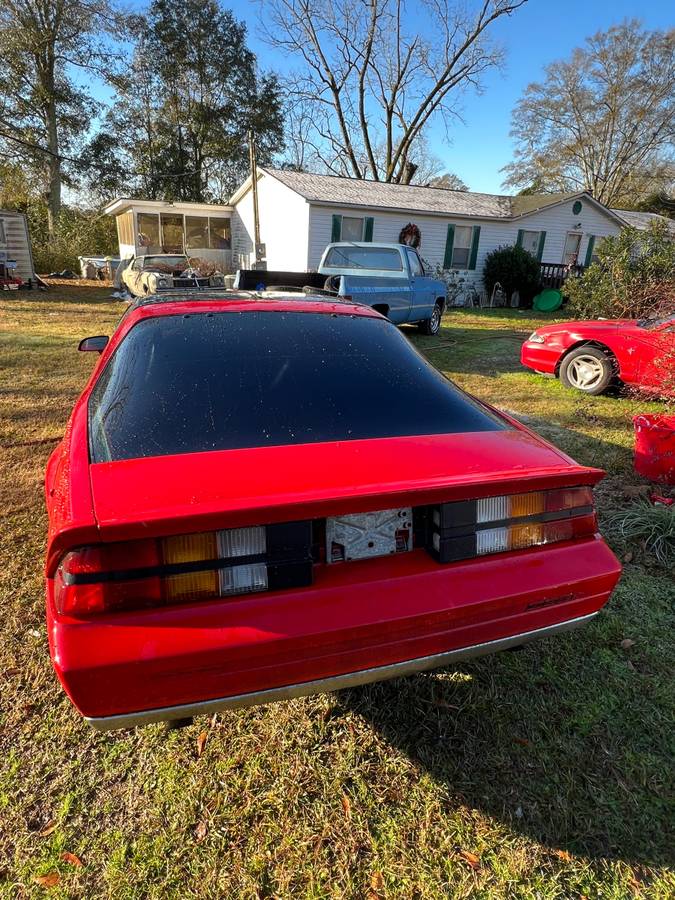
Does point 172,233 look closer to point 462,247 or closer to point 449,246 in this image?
point 449,246

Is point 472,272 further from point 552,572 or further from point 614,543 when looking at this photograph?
point 552,572

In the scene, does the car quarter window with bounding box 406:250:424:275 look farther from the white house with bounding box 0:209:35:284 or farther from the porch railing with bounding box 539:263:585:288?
the white house with bounding box 0:209:35:284

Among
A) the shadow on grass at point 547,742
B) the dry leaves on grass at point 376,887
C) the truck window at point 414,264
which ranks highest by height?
the truck window at point 414,264

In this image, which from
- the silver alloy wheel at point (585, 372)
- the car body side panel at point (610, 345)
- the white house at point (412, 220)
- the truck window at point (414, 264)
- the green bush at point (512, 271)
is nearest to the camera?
the car body side panel at point (610, 345)

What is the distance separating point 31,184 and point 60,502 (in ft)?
110

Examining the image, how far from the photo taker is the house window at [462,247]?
18.1 meters

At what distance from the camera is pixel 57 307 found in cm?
1469

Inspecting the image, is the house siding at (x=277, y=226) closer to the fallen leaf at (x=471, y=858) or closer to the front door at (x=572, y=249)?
the front door at (x=572, y=249)

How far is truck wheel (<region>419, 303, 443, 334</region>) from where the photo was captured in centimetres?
1136

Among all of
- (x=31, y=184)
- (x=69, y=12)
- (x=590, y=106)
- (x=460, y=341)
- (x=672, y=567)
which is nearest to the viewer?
(x=672, y=567)

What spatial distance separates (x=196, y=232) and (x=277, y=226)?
233 inches

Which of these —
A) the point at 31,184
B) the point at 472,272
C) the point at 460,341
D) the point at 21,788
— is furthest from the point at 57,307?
the point at 31,184

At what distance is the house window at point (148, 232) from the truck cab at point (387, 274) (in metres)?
14.1

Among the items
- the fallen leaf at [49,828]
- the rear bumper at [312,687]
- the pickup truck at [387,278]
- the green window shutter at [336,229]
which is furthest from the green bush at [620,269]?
the fallen leaf at [49,828]
